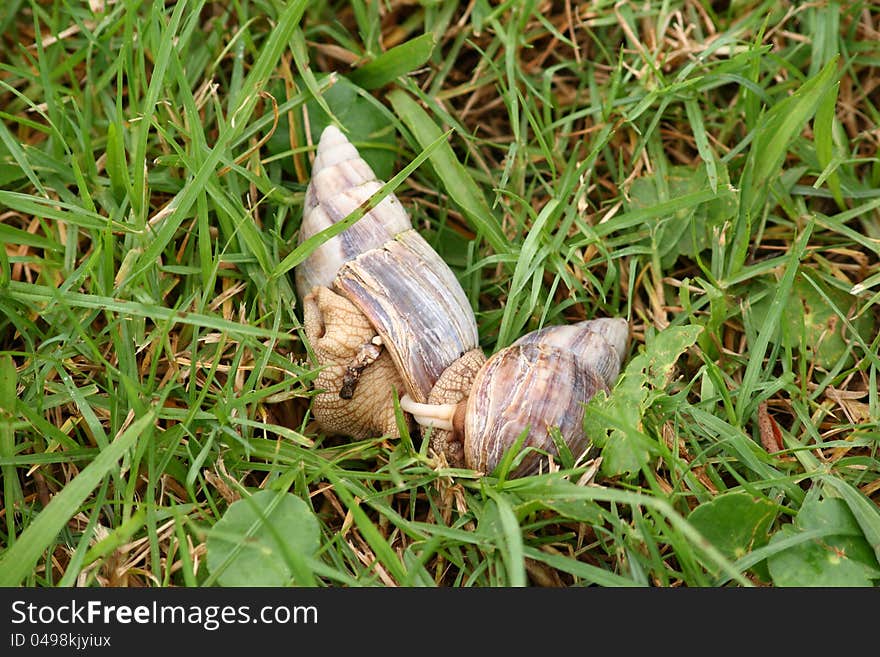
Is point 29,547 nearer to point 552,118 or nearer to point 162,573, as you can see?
point 162,573

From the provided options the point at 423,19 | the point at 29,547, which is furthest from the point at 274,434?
the point at 423,19

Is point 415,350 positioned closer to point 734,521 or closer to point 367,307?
point 367,307

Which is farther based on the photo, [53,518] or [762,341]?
[762,341]

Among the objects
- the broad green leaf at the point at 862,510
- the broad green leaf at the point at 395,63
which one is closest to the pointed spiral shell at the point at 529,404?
the broad green leaf at the point at 862,510

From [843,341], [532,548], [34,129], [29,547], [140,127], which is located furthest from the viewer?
[34,129]

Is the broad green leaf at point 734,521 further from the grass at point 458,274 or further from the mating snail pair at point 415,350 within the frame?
the mating snail pair at point 415,350

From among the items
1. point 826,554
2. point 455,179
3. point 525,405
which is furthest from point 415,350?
point 826,554

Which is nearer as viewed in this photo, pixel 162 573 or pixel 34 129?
pixel 162 573

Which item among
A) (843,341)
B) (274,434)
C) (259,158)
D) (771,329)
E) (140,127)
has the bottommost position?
(843,341)
